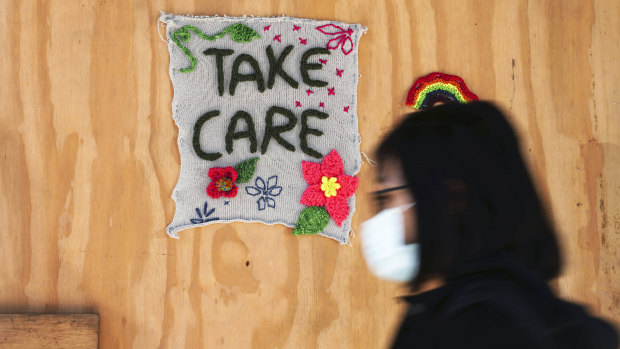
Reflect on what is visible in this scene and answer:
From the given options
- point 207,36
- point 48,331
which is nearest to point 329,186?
point 207,36

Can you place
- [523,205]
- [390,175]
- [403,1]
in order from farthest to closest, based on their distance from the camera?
[403,1] → [390,175] → [523,205]

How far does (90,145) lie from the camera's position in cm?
87

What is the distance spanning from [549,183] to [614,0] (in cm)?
40

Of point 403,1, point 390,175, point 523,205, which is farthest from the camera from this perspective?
point 403,1

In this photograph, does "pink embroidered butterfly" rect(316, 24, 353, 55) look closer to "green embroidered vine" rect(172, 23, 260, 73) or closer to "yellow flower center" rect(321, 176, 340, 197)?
"green embroidered vine" rect(172, 23, 260, 73)

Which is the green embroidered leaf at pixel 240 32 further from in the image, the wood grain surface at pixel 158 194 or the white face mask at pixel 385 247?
the white face mask at pixel 385 247

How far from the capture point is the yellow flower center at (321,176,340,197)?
88 cm

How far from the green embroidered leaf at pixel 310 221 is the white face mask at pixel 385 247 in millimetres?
89

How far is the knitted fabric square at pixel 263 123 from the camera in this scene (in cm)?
87

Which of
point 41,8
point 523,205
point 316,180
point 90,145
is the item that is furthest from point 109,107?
point 523,205

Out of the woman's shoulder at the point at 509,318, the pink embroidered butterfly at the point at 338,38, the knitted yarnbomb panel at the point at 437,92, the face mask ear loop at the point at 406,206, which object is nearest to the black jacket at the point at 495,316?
the woman's shoulder at the point at 509,318

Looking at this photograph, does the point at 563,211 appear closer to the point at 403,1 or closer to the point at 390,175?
the point at 390,175

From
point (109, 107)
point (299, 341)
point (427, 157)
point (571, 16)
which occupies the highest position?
point (571, 16)

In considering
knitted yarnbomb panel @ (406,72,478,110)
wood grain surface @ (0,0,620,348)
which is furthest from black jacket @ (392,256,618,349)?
knitted yarnbomb panel @ (406,72,478,110)
